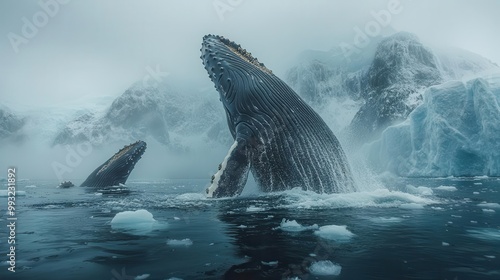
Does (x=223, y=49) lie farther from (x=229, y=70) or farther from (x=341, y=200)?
(x=341, y=200)

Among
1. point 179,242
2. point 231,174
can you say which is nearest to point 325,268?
point 179,242

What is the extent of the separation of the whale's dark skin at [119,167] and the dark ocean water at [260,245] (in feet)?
35.7

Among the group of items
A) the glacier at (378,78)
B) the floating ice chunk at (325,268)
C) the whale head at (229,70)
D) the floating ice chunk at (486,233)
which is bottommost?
the floating ice chunk at (325,268)

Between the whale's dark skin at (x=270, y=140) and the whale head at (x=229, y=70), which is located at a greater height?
the whale head at (x=229, y=70)

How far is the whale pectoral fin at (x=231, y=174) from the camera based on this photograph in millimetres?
9914

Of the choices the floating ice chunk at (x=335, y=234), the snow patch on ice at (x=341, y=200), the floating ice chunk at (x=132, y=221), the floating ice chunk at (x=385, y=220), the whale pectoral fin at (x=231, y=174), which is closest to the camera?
the floating ice chunk at (x=335, y=234)

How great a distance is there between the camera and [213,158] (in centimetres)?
19712

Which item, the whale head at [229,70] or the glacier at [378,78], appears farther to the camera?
the glacier at [378,78]

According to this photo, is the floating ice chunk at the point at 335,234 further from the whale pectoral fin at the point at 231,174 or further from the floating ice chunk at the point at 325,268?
the whale pectoral fin at the point at 231,174

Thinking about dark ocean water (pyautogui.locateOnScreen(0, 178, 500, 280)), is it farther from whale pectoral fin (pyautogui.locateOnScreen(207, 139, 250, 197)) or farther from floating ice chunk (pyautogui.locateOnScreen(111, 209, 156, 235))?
whale pectoral fin (pyautogui.locateOnScreen(207, 139, 250, 197))

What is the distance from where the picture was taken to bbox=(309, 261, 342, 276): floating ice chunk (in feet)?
11.4

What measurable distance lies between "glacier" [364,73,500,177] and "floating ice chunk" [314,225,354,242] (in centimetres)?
4218

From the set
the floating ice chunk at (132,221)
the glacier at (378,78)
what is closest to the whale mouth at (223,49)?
the floating ice chunk at (132,221)

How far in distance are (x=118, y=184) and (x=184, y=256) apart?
17.6 metres
